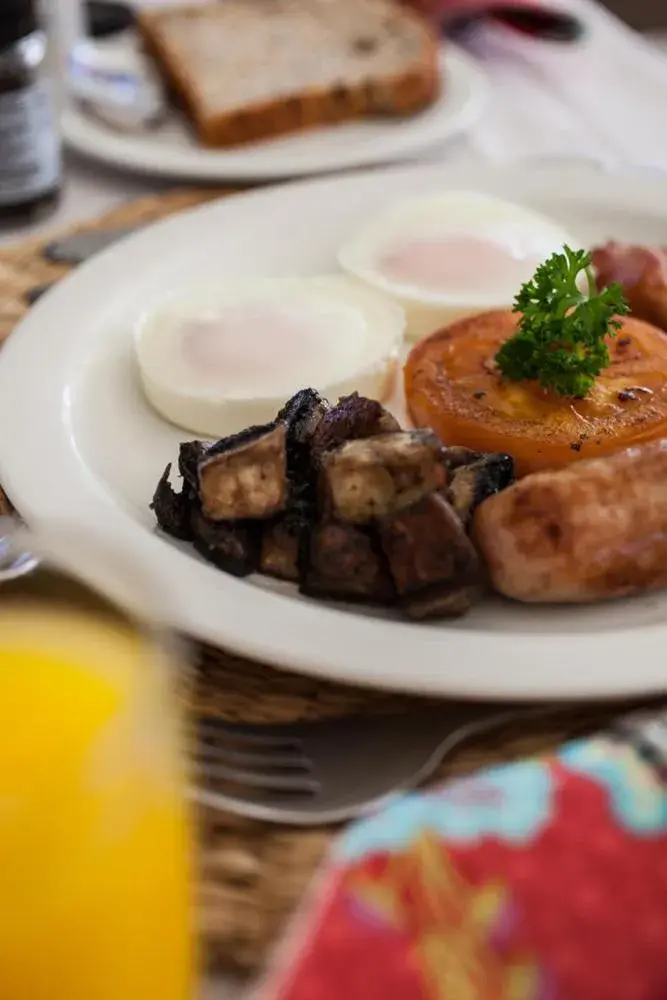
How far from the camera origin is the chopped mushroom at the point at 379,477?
1250mm

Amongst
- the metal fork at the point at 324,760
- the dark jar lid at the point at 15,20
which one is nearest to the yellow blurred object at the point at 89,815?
the metal fork at the point at 324,760

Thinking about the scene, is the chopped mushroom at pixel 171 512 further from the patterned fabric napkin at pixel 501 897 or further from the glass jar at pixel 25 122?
the glass jar at pixel 25 122

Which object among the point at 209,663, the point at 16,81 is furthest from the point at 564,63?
the point at 209,663

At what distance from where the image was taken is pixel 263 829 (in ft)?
3.54

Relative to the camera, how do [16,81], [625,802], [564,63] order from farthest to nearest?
[564,63] → [16,81] → [625,802]

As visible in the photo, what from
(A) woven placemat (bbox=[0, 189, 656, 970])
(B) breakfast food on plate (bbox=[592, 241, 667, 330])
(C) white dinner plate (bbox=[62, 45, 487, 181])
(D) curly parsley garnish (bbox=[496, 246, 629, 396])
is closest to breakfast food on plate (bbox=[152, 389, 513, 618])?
(A) woven placemat (bbox=[0, 189, 656, 970])

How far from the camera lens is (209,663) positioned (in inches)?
51.2

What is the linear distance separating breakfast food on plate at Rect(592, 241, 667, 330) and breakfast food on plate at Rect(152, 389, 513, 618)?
61 cm

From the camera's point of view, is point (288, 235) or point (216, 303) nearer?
point (216, 303)

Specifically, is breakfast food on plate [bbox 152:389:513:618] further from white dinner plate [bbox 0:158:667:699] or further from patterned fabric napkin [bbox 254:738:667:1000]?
patterned fabric napkin [bbox 254:738:667:1000]

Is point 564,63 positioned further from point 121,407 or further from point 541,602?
point 541,602

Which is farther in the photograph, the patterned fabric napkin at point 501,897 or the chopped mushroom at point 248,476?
the chopped mushroom at point 248,476

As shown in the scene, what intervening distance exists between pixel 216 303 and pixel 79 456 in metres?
0.47

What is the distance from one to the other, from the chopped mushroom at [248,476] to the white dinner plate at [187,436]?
0.08 meters
